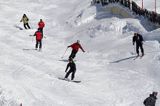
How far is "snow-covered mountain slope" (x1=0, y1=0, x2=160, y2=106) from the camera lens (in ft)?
63.7

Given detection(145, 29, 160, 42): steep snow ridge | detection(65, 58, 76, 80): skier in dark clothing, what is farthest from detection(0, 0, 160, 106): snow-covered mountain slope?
detection(65, 58, 76, 80): skier in dark clothing

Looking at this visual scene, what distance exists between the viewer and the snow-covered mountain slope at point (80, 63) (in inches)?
764

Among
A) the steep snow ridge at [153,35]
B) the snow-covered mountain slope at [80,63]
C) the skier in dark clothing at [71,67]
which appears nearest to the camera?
the snow-covered mountain slope at [80,63]

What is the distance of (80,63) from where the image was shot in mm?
26484

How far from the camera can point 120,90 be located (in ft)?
69.9

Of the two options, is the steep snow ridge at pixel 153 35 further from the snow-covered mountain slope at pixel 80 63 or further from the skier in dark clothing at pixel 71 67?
the skier in dark clothing at pixel 71 67

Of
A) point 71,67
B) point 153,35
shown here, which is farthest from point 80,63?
point 153,35

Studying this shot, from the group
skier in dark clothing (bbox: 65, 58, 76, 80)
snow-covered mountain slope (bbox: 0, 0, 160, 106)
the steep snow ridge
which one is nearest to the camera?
snow-covered mountain slope (bbox: 0, 0, 160, 106)

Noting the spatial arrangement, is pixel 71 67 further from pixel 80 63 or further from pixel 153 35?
pixel 153 35

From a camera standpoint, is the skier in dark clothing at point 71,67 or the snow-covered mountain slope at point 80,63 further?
the skier in dark clothing at point 71,67

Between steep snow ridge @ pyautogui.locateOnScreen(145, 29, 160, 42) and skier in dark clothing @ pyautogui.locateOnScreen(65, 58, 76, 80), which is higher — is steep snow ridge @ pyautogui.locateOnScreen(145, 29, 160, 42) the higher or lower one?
the higher one

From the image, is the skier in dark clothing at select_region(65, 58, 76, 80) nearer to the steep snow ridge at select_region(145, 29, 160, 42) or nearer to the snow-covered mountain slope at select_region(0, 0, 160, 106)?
the snow-covered mountain slope at select_region(0, 0, 160, 106)

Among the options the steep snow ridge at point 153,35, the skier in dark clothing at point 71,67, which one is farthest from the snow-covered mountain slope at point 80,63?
the skier in dark clothing at point 71,67

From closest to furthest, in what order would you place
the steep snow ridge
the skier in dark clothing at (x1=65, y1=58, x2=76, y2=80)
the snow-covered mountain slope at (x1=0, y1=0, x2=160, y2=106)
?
the snow-covered mountain slope at (x1=0, y1=0, x2=160, y2=106), the skier in dark clothing at (x1=65, y1=58, x2=76, y2=80), the steep snow ridge
